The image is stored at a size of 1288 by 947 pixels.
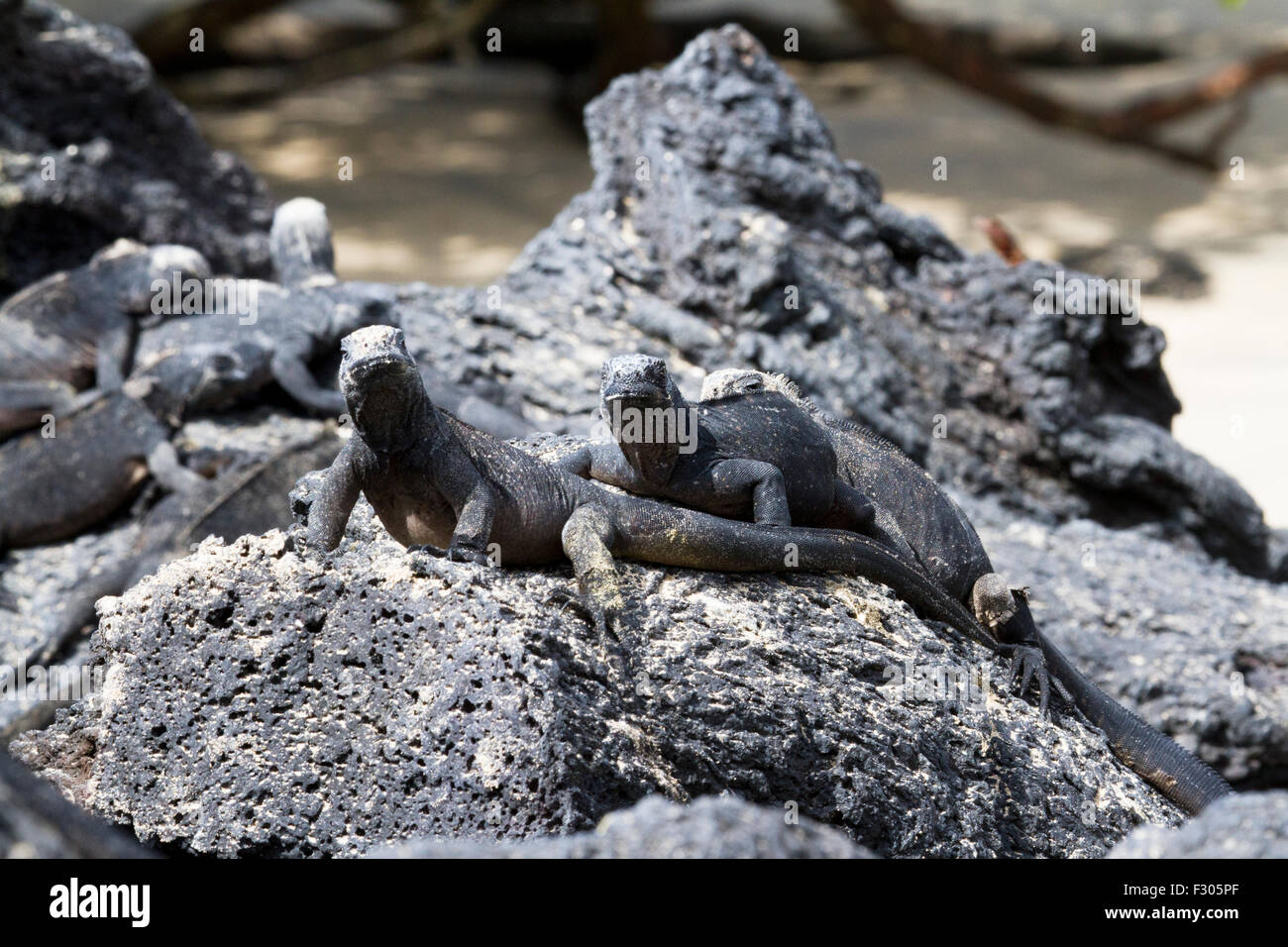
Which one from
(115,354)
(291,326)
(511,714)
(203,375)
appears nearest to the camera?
(511,714)

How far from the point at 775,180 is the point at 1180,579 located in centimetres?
216

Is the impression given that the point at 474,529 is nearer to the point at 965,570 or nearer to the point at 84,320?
the point at 965,570

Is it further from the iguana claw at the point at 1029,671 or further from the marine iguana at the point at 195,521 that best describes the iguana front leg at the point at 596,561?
the marine iguana at the point at 195,521

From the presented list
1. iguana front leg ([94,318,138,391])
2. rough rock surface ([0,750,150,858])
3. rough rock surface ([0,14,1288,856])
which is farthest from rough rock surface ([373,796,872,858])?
iguana front leg ([94,318,138,391])

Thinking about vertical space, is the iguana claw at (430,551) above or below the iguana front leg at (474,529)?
below

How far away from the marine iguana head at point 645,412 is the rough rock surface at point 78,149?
4866mm

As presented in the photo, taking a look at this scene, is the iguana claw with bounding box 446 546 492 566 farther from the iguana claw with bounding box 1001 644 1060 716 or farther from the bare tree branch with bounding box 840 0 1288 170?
the bare tree branch with bounding box 840 0 1288 170

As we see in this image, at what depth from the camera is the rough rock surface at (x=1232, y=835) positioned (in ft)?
6.60

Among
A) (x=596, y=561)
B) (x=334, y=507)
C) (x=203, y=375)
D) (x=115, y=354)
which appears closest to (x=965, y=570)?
(x=596, y=561)

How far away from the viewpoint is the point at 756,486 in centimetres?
303

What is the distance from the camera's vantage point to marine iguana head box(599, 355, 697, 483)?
2.85m

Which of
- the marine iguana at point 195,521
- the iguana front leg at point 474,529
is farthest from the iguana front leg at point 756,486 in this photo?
the marine iguana at point 195,521

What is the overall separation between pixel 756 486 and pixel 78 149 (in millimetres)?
5168
